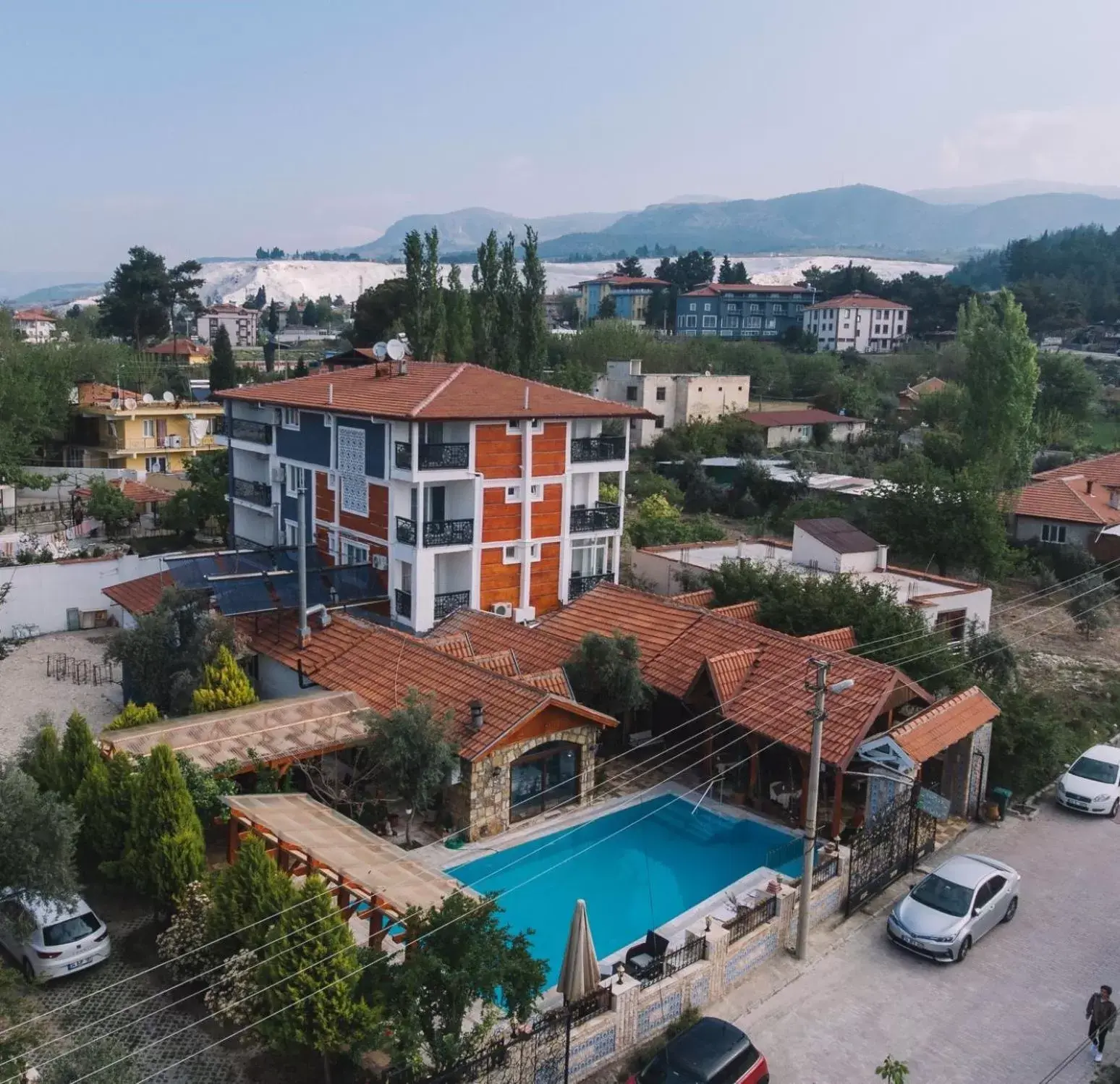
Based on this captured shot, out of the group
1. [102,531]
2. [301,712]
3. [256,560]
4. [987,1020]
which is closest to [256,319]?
[102,531]

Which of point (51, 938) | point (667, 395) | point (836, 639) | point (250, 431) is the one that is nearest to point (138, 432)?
point (250, 431)

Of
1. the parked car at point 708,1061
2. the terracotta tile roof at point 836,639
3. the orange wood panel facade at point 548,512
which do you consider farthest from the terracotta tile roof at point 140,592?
the parked car at point 708,1061

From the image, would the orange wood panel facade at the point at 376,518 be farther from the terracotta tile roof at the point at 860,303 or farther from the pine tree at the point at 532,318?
the terracotta tile roof at the point at 860,303

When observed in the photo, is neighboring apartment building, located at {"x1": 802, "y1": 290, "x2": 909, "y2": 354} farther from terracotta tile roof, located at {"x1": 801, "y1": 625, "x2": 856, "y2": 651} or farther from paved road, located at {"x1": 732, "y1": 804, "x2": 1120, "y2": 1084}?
paved road, located at {"x1": 732, "y1": 804, "x2": 1120, "y2": 1084}

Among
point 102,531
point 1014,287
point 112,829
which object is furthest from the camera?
point 1014,287

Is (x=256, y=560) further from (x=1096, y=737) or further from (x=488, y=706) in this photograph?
(x=1096, y=737)

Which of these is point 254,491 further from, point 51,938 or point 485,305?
point 51,938

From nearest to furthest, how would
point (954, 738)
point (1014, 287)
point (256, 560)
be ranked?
point (954, 738)
point (256, 560)
point (1014, 287)
